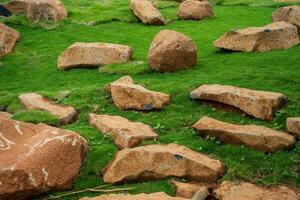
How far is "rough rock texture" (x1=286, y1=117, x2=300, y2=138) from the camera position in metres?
12.6

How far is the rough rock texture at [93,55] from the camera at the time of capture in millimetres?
21188

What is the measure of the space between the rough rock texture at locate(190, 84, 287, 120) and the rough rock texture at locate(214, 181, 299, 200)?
10.7 ft

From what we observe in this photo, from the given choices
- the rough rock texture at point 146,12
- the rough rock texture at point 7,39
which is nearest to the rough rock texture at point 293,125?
the rough rock texture at point 7,39

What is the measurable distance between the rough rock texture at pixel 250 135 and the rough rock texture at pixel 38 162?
326cm

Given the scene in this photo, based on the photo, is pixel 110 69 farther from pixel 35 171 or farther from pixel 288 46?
pixel 35 171

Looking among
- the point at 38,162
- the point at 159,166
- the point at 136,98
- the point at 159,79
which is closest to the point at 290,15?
the point at 159,79

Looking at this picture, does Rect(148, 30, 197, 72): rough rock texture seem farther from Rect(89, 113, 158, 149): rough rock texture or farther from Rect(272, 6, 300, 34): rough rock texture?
Rect(272, 6, 300, 34): rough rock texture

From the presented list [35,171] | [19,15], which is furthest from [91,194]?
[19,15]

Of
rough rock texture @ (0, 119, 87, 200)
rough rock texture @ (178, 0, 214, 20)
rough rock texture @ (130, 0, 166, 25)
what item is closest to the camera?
rough rock texture @ (0, 119, 87, 200)

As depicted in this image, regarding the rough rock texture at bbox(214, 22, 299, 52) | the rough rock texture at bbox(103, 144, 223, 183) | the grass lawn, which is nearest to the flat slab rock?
the grass lawn

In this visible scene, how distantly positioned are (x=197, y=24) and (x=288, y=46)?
8226 mm

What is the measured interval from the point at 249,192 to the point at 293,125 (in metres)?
2.79

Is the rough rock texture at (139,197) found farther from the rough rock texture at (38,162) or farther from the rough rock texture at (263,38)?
the rough rock texture at (263,38)

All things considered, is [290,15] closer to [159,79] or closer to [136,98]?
[159,79]
